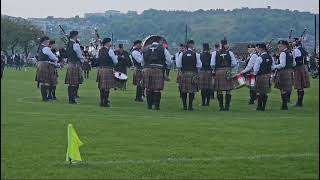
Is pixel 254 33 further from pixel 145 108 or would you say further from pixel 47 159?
pixel 47 159

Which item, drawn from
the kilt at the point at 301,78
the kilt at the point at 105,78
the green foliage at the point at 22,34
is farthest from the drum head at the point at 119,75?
the green foliage at the point at 22,34

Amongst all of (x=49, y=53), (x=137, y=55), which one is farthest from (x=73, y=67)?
(x=137, y=55)

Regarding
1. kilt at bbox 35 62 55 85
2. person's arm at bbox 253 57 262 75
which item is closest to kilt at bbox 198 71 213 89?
person's arm at bbox 253 57 262 75

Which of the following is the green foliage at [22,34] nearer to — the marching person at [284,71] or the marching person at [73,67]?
the marching person at [73,67]

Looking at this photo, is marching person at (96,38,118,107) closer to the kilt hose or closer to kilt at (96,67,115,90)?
kilt at (96,67,115,90)

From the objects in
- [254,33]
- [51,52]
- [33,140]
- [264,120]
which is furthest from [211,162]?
[254,33]

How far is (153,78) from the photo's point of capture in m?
18.6

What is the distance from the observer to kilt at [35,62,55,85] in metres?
20.6

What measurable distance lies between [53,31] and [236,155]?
119 ft

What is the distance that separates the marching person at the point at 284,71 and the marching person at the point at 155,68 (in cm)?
293

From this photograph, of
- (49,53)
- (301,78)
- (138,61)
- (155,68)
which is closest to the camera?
(155,68)

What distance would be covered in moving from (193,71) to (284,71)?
248cm

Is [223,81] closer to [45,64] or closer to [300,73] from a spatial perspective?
[300,73]

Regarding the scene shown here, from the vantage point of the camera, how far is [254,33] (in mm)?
36656
